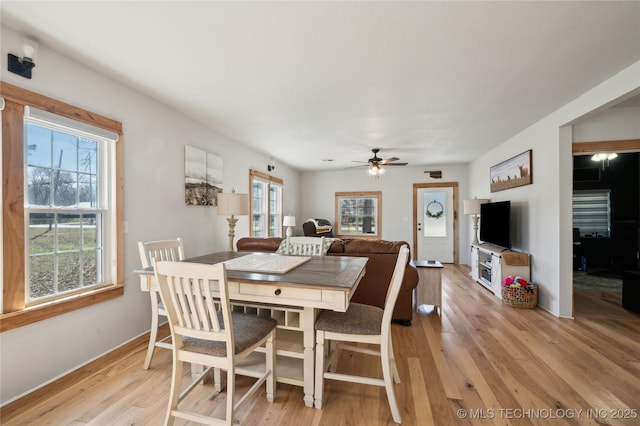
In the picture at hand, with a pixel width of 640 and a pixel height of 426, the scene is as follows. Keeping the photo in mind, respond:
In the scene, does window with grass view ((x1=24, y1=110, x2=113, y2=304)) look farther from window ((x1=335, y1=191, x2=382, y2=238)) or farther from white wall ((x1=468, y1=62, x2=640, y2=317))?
window ((x1=335, y1=191, x2=382, y2=238))

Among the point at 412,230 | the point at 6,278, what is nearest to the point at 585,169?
the point at 412,230

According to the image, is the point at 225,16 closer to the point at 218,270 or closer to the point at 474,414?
the point at 218,270

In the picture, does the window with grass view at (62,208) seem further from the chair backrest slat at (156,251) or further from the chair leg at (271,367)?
the chair leg at (271,367)

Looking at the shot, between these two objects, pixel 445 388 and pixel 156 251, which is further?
pixel 156 251

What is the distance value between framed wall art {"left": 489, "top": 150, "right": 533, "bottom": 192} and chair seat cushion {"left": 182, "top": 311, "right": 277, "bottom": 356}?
13.0ft

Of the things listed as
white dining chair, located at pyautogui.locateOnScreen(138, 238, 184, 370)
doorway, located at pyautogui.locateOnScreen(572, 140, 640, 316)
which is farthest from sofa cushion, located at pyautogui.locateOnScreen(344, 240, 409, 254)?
doorway, located at pyautogui.locateOnScreen(572, 140, 640, 316)

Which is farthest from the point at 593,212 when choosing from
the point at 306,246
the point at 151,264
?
the point at 151,264

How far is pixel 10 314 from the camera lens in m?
1.69

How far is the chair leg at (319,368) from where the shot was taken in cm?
165

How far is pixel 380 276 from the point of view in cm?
283

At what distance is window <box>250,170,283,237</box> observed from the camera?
5078 mm

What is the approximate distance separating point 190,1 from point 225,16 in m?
0.19

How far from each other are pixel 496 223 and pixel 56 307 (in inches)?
209

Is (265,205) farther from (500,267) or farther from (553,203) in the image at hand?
(553,203)
